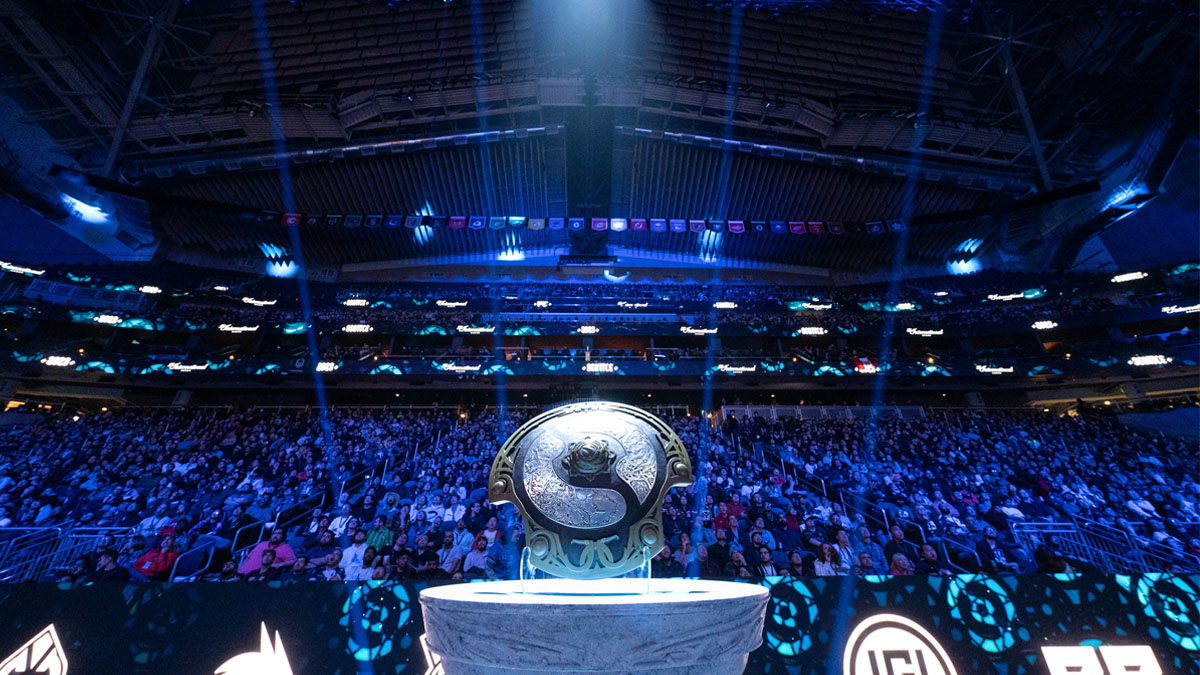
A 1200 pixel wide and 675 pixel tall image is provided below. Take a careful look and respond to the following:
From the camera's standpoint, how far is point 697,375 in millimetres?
22516

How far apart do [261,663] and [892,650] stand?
16.3ft

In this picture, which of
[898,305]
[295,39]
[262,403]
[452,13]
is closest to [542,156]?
[452,13]

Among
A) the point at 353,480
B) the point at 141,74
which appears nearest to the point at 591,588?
the point at 353,480

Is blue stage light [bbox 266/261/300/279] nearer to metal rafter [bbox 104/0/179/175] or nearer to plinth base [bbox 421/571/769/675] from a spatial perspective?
metal rafter [bbox 104/0/179/175]

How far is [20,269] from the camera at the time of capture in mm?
19891

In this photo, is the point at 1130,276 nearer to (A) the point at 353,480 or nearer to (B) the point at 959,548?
(B) the point at 959,548

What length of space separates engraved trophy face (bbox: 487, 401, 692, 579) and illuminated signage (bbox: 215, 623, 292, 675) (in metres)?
3.10

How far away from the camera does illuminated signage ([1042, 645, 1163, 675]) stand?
350 cm

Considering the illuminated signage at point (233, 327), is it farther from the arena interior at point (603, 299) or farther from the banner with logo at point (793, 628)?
the banner with logo at point (793, 628)

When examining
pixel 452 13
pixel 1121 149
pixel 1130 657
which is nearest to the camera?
pixel 1130 657

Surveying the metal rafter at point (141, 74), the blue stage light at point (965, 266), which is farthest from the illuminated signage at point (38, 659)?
the blue stage light at point (965, 266)

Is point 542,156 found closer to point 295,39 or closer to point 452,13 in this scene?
point 452,13

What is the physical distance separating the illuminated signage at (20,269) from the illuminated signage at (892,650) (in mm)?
31341

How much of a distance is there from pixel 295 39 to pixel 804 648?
2289 cm
